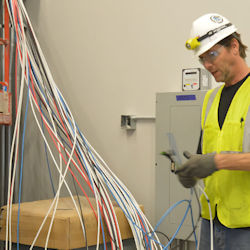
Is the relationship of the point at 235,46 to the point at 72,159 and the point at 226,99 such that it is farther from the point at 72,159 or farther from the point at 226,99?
the point at 72,159

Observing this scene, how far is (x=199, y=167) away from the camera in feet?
5.06

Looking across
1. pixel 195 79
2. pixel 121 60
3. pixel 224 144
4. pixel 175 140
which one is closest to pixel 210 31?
pixel 224 144

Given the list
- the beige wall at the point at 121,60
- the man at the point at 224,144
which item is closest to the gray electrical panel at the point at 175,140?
the beige wall at the point at 121,60

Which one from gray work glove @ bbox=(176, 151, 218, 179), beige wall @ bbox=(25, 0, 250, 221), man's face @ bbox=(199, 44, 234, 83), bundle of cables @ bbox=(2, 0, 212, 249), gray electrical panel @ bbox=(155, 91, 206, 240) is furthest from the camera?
beige wall @ bbox=(25, 0, 250, 221)

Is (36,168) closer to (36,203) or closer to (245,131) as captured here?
(36,203)

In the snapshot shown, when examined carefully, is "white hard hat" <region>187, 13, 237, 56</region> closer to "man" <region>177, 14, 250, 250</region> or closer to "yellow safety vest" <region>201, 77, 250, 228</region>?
"man" <region>177, 14, 250, 250</region>

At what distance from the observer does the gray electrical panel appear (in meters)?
2.48

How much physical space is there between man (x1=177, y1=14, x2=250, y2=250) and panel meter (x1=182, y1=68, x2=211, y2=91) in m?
0.67

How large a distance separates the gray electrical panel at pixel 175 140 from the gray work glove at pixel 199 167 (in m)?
0.86

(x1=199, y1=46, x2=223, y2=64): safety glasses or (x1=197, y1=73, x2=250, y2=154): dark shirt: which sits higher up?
(x1=199, y1=46, x2=223, y2=64): safety glasses

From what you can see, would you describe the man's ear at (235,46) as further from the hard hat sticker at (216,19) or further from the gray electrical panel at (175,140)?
the gray electrical panel at (175,140)

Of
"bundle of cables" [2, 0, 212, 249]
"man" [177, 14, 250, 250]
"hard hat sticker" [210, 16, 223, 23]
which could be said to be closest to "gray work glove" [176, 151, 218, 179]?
"man" [177, 14, 250, 250]

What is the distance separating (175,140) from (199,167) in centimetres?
99

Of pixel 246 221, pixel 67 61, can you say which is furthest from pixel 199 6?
pixel 246 221
